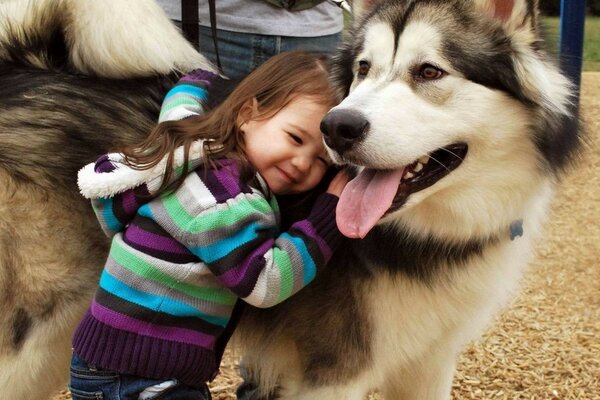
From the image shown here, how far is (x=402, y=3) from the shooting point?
213cm

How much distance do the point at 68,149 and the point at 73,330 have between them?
0.55m

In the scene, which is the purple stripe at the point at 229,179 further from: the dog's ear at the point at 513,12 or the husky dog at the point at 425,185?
the dog's ear at the point at 513,12

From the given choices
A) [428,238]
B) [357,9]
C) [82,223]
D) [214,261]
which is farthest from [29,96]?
[428,238]

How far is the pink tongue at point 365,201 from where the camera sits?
192cm

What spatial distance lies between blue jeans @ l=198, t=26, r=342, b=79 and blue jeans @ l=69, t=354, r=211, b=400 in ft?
3.67

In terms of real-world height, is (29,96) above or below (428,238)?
Answer: above

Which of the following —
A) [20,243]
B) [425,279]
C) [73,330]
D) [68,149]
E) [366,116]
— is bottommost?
[73,330]

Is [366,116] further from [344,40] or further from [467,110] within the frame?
[344,40]

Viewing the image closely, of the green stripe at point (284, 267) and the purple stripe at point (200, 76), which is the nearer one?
the green stripe at point (284, 267)

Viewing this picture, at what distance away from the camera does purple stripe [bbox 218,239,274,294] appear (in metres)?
1.95

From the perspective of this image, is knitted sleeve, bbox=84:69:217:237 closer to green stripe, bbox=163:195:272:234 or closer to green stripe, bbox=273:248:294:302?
green stripe, bbox=163:195:272:234

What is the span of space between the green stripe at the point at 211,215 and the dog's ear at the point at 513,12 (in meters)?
0.80

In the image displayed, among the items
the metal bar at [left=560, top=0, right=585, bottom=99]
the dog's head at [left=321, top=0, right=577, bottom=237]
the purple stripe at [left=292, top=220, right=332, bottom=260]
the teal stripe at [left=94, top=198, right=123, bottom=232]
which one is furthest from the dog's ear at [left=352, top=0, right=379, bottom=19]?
the metal bar at [left=560, top=0, right=585, bottom=99]

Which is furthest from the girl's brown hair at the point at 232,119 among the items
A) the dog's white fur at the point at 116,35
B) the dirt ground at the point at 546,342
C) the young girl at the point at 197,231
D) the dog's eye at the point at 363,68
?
the dirt ground at the point at 546,342
